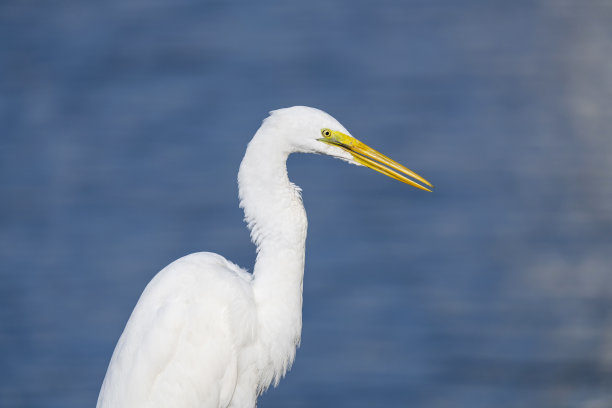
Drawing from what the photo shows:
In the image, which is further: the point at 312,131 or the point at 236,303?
the point at 236,303

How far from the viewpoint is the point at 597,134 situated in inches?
601

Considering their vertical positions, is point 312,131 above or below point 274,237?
above

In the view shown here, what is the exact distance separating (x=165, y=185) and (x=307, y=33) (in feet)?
16.0

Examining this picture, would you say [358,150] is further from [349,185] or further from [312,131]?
[349,185]

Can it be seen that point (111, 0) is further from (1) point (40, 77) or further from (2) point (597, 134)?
(2) point (597, 134)

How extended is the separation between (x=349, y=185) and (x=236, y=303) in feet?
27.1

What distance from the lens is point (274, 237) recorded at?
200 inches

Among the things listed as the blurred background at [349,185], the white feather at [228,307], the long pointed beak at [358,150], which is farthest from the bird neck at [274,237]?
the blurred background at [349,185]

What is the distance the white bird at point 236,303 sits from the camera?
195 inches

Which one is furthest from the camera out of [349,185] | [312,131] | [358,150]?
[349,185]

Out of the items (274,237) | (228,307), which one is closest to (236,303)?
(228,307)

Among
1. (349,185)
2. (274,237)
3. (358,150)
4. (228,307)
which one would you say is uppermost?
(349,185)

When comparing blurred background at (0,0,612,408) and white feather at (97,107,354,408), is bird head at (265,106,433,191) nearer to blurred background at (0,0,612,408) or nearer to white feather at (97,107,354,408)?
white feather at (97,107,354,408)

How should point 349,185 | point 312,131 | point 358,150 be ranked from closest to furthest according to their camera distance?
point 312,131, point 358,150, point 349,185
